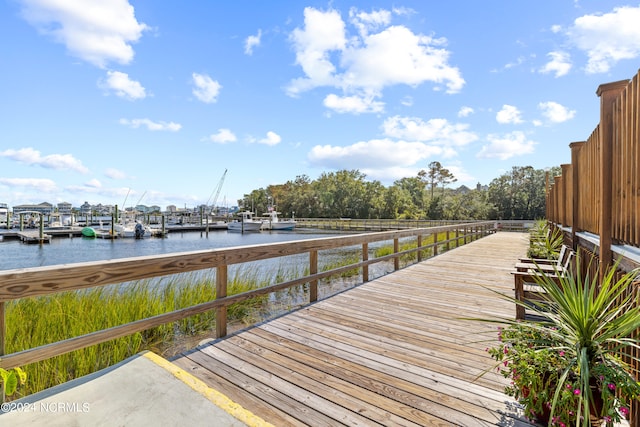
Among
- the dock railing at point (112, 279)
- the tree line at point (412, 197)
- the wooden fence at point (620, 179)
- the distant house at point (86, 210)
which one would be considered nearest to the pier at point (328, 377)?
the dock railing at point (112, 279)

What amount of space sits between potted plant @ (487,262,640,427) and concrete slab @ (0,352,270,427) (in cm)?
135

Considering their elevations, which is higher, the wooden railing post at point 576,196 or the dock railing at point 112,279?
the wooden railing post at point 576,196

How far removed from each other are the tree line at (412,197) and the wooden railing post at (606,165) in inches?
1454

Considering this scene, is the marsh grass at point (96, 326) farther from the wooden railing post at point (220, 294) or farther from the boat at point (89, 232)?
the boat at point (89, 232)

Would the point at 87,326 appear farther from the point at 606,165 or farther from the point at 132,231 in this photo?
the point at 132,231

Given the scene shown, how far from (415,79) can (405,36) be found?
370 centimetres

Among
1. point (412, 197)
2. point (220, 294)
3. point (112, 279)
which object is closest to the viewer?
point (112, 279)

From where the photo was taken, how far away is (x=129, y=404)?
1.40 meters

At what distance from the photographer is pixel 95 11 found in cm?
538

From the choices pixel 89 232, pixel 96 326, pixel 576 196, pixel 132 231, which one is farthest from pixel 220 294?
pixel 89 232

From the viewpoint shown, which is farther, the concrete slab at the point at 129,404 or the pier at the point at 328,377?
the pier at the point at 328,377

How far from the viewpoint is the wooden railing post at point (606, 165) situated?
6.21 ft

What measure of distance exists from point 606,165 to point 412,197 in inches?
1897

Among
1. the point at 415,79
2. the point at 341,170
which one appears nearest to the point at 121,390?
the point at 415,79
